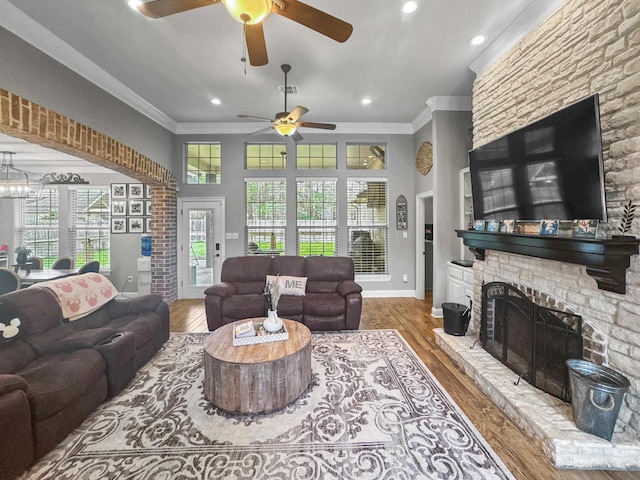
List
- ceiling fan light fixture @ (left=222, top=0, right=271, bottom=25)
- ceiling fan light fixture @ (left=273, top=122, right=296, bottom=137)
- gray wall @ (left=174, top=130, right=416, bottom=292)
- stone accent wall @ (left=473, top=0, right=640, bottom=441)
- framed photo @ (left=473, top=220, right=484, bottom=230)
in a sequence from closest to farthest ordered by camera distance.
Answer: ceiling fan light fixture @ (left=222, top=0, right=271, bottom=25)
stone accent wall @ (left=473, top=0, right=640, bottom=441)
framed photo @ (left=473, top=220, right=484, bottom=230)
ceiling fan light fixture @ (left=273, top=122, right=296, bottom=137)
gray wall @ (left=174, top=130, right=416, bottom=292)

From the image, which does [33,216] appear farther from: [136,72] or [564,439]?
[564,439]

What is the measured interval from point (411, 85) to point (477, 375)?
12.1 ft

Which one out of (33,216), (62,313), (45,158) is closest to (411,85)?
(62,313)

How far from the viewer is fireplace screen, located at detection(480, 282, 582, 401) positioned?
2.07 metres

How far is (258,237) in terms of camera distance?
5480mm

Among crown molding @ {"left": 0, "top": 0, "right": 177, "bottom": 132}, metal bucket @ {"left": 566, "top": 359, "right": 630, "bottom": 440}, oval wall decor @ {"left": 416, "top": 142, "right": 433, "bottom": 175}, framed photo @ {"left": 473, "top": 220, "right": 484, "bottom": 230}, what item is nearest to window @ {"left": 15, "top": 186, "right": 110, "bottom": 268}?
crown molding @ {"left": 0, "top": 0, "right": 177, "bottom": 132}

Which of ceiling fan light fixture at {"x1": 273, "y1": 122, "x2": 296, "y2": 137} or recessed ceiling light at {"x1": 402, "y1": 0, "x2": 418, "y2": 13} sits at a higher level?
recessed ceiling light at {"x1": 402, "y1": 0, "x2": 418, "y2": 13}

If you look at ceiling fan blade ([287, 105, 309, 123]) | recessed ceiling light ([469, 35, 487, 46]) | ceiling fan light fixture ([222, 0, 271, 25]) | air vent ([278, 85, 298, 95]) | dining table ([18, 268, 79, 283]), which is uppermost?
air vent ([278, 85, 298, 95])

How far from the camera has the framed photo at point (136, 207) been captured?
5547mm

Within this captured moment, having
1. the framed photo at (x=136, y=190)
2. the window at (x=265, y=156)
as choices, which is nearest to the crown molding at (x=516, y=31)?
the window at (x=265, y=156)

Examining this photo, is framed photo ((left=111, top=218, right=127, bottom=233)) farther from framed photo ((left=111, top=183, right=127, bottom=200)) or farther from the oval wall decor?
the oval wall decor

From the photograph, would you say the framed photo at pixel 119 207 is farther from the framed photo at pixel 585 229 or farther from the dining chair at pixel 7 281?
the framed photo at pixel 585 229

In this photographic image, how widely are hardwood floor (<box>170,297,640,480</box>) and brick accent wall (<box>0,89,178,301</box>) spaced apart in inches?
31.0

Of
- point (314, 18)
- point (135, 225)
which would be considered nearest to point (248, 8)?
point (314, 18)
